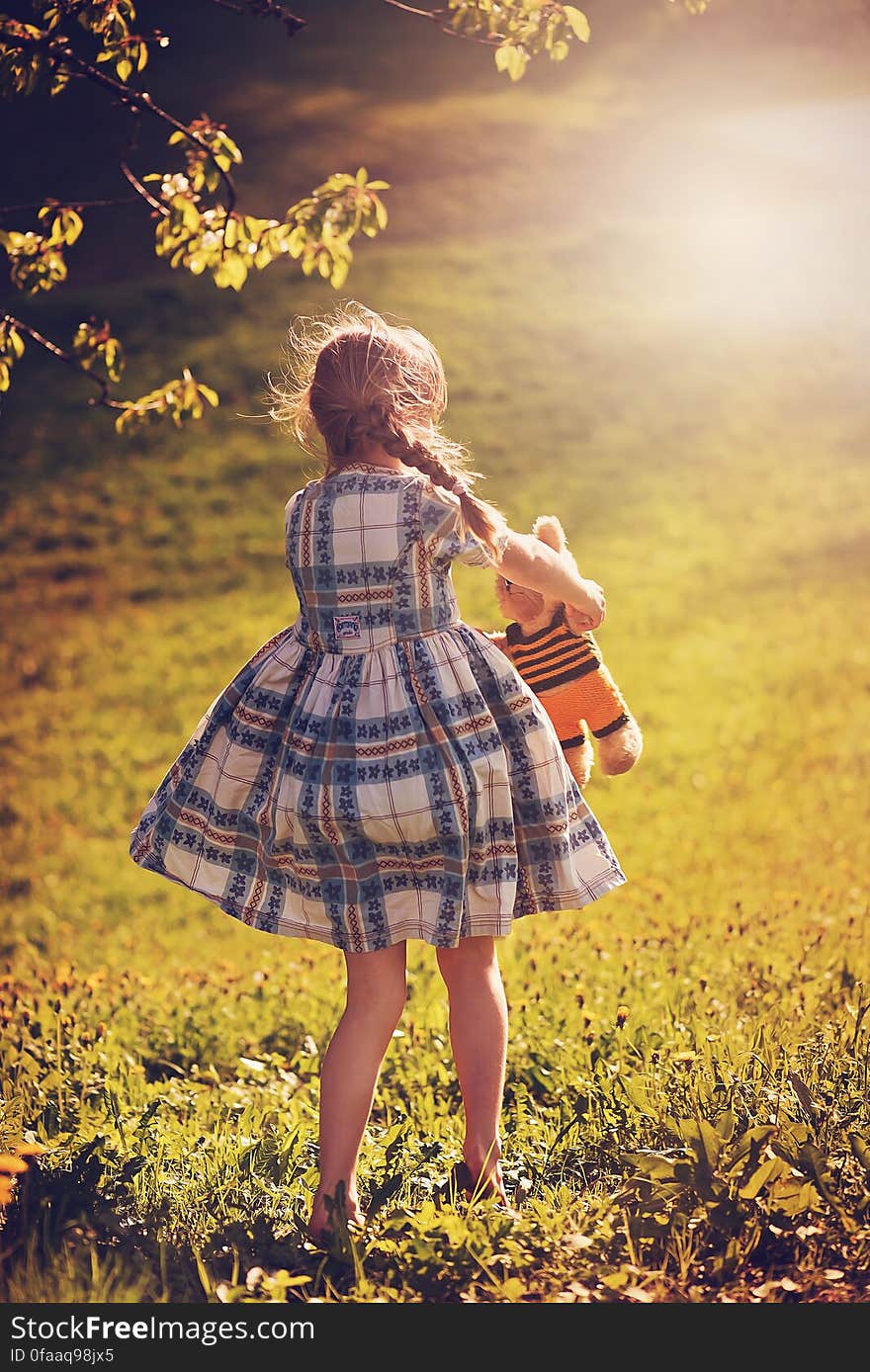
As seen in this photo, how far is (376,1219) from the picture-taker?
2.65m

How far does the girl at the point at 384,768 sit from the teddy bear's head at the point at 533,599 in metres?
0.18

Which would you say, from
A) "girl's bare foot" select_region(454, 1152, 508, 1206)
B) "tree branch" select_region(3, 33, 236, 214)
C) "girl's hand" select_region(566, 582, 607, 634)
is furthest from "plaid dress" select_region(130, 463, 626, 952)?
"tree branch" select_region(3, 33, 236, 214)

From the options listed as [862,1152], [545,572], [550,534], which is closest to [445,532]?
[545,572]

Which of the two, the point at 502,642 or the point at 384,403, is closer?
the point at 384,403

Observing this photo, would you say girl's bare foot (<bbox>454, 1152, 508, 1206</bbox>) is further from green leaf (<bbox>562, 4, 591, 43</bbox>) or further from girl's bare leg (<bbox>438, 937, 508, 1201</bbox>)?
green leaf (<bbox>562, 4, 591, 43</bbox>)

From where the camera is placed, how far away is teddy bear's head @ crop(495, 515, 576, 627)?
3.03 meters

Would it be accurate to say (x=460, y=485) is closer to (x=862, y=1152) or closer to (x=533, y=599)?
(x=533, y=599)

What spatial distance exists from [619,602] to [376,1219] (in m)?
8.68

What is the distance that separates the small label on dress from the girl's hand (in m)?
0.51

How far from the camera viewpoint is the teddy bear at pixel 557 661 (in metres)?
3.04

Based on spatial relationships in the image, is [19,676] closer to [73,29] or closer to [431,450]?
[73,29]

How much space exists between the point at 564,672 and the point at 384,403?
0.75m

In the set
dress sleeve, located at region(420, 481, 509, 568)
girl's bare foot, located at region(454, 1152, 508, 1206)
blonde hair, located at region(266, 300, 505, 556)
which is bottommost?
girl's bare foot, located at region(454, 1152, 508, 1206)

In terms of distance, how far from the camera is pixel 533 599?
304 cm
